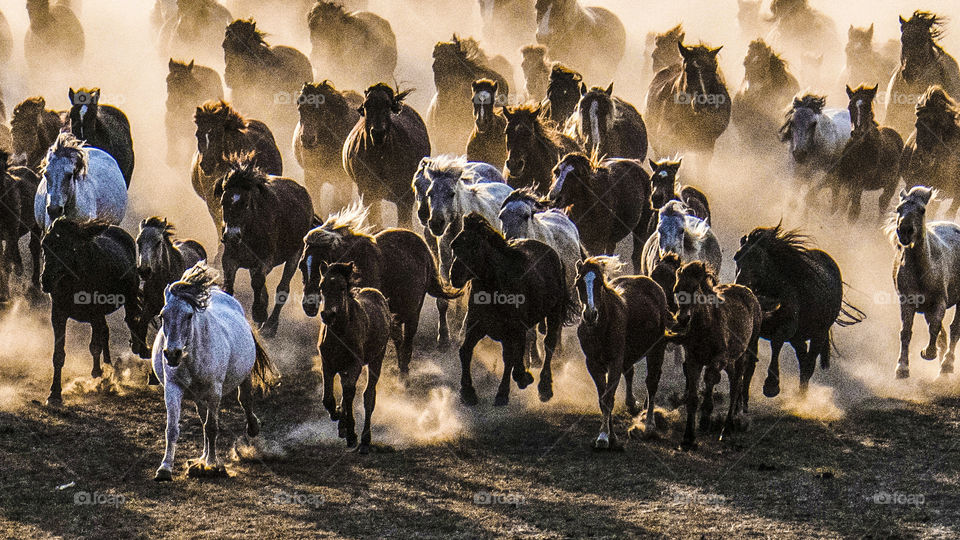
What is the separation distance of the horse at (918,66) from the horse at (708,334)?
42.9ft

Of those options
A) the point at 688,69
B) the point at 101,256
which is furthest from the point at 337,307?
the point at 688,69

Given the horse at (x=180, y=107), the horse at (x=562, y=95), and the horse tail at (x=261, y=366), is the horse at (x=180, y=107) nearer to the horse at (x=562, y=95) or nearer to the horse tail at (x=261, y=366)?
the horse at (x=562, y=95)

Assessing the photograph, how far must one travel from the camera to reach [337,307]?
14.5 metres

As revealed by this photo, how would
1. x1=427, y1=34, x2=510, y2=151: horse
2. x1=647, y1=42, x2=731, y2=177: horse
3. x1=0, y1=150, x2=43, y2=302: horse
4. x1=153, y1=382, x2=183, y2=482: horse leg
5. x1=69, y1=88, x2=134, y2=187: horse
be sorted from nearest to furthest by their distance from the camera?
x1=153, y1=382, x2=183, y2=482: horse leg → x1=0, y1=150, x2=43, y2=302: horse → x1=69, y1=88, x2=134, y2=187: horse → x1=647, y1=42, x2=731, y2=177: horse → x1=427, y1=34, x2=510, y2=151: horse

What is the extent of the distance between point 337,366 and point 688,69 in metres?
12.0

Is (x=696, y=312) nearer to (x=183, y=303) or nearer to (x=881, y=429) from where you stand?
(x=881, y=429)

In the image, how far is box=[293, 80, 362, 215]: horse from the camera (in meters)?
24.2

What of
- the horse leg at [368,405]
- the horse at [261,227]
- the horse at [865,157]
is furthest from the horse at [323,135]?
the horse leg at [368,405]

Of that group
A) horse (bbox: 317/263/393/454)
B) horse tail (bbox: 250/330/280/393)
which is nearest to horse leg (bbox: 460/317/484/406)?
horse (bbox: 317/263/393/454)

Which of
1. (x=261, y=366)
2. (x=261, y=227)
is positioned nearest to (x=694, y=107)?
(x=261, y=227)

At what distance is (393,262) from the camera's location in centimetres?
1727

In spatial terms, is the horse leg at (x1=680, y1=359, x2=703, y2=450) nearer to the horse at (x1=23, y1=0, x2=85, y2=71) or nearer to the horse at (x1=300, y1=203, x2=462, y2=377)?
the horse at (x1=300, y1=203, x2=462, y2=377)

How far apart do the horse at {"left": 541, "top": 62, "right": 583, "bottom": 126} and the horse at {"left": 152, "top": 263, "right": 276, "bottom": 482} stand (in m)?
10.7

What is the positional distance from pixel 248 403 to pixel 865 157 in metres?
12.7
